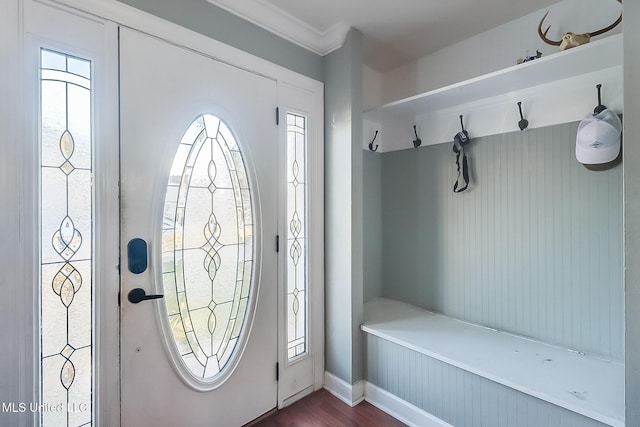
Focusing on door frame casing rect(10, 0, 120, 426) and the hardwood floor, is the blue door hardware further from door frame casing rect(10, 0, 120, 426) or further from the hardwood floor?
the hardwood floor

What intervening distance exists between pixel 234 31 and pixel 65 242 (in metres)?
1.38

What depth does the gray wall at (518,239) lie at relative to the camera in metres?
1.63

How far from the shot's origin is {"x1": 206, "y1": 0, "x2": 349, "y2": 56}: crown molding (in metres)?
1.72

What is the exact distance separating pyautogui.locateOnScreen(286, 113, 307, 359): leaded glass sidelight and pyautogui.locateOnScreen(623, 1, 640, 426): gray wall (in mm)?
1588

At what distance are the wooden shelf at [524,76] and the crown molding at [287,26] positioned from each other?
56cm

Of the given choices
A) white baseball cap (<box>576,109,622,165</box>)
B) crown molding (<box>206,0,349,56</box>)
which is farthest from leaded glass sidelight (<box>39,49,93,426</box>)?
white baseball cap (<box>576,109,622,165</box>)

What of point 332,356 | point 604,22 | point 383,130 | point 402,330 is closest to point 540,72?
point 604,22

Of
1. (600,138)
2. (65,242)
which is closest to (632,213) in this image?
(600,138)

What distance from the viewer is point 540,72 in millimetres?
1628

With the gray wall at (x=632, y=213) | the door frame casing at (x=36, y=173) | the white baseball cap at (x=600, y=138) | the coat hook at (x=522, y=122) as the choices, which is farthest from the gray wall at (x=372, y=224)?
the gray wall at (x=632, y=213)

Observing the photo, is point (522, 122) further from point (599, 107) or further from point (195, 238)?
point (195, 238)

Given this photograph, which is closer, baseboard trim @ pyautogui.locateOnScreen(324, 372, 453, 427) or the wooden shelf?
the wooden shelf

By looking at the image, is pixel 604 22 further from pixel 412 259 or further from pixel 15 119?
pixel 15 119

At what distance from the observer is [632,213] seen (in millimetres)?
1100
